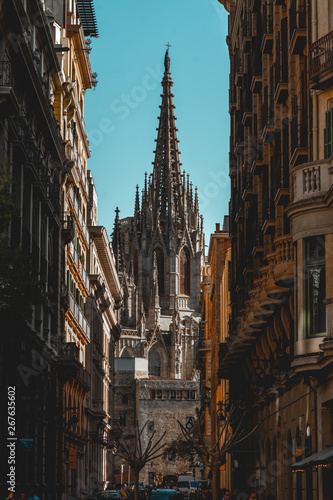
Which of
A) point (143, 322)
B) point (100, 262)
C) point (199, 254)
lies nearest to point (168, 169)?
point (199, 254)

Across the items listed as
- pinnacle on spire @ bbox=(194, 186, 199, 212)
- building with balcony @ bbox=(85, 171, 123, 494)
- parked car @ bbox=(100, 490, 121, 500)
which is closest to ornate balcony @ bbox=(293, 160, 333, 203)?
parked car @ bbox=(100, 490, 121, 500)

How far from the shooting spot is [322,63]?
21.8 m

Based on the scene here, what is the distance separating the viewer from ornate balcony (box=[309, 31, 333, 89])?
842 inches

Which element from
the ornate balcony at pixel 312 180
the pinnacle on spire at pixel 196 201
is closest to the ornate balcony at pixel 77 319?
the ornate balcony at pixel 312 180

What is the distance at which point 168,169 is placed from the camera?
183 m

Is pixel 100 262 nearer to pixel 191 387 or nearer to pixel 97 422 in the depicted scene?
pixel 97 422

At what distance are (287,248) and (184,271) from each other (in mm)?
153529

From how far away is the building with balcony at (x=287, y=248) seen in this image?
20.7 m

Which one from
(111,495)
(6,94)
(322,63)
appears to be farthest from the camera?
(111,495)

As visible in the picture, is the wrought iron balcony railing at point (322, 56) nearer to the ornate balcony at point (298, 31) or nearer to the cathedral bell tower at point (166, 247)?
the ornate balcony at point (298, 31)

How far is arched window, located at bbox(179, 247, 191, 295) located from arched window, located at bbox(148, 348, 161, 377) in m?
12.9

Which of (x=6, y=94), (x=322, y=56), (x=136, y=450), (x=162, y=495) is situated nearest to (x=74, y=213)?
(x=162, y=495)

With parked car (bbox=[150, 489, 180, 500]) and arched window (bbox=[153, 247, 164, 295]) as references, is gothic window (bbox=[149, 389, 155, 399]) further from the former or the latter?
parked car (bbox=[150, 489, 180, 500])

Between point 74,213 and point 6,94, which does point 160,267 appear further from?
point 6,94
